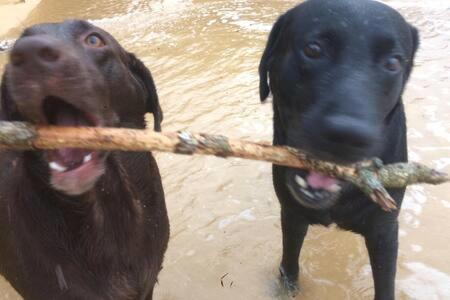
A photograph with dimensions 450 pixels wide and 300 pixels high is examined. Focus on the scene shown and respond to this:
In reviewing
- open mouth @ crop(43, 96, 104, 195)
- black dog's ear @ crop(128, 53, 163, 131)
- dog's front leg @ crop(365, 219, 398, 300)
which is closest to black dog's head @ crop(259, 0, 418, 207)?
dog's front leg @ crop(365, 219, 398, 300)

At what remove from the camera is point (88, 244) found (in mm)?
2348

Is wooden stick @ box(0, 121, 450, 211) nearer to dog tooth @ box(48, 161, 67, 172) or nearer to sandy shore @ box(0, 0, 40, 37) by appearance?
dog tooth @ box(48, 161, 67, 172)

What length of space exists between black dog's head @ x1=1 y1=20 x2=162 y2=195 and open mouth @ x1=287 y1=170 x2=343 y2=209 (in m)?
0.88

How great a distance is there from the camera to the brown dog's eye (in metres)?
2.29

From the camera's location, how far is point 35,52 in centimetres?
177

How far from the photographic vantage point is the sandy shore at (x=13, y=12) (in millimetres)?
8398

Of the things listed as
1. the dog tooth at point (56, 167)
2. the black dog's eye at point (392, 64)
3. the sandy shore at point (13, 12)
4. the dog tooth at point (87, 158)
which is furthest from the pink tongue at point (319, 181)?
the sandy shore at point (13, 12)

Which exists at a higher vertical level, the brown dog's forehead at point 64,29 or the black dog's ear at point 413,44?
the brown dog's forehead at point 64,29

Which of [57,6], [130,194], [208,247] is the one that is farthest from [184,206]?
[57,6]

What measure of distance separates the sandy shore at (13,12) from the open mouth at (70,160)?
6.74 metres

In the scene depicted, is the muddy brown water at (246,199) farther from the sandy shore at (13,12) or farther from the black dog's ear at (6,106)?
the sandy shore at (13,12)

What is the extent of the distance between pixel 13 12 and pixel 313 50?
313 inches

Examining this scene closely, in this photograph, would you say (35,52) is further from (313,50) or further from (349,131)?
(313,50)

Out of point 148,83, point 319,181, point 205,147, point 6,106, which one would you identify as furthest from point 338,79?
point 6,106
